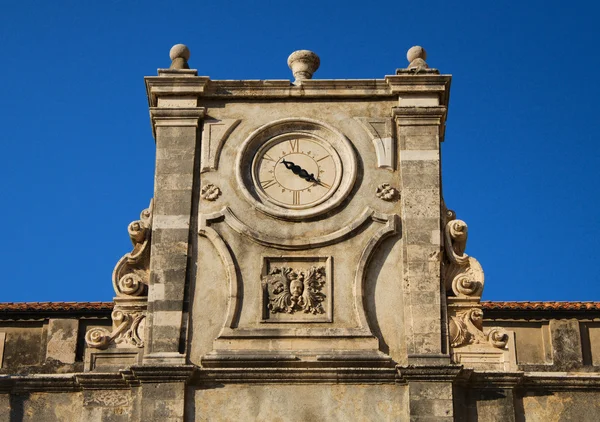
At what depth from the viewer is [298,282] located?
22.6m

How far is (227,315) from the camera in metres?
22.4

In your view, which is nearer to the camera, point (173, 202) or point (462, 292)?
point (462, 292)

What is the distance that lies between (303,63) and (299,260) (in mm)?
3185

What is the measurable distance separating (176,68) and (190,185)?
186cm

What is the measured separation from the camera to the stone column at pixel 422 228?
22266 millimetres

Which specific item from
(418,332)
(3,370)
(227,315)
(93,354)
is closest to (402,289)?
(418,332)

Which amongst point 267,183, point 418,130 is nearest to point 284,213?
point 267,183

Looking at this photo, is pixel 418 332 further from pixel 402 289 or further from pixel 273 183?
pixel 273 183

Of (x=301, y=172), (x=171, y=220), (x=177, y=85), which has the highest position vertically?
(x=177, y=85)

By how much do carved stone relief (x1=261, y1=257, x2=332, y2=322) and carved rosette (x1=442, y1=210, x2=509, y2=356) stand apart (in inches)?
66.0

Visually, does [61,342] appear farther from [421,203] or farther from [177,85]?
[421,203]

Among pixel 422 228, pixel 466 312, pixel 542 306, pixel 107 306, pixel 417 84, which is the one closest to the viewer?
pixel 466 312

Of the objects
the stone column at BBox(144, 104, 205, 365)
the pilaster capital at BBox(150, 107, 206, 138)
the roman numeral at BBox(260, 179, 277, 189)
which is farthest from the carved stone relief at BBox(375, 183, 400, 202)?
the pilaster capital at BBox(150, 107, 206, 138)

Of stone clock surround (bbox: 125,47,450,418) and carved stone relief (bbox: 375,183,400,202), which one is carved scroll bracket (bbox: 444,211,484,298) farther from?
carved stone relief (bbox: 375,183,400,202)
